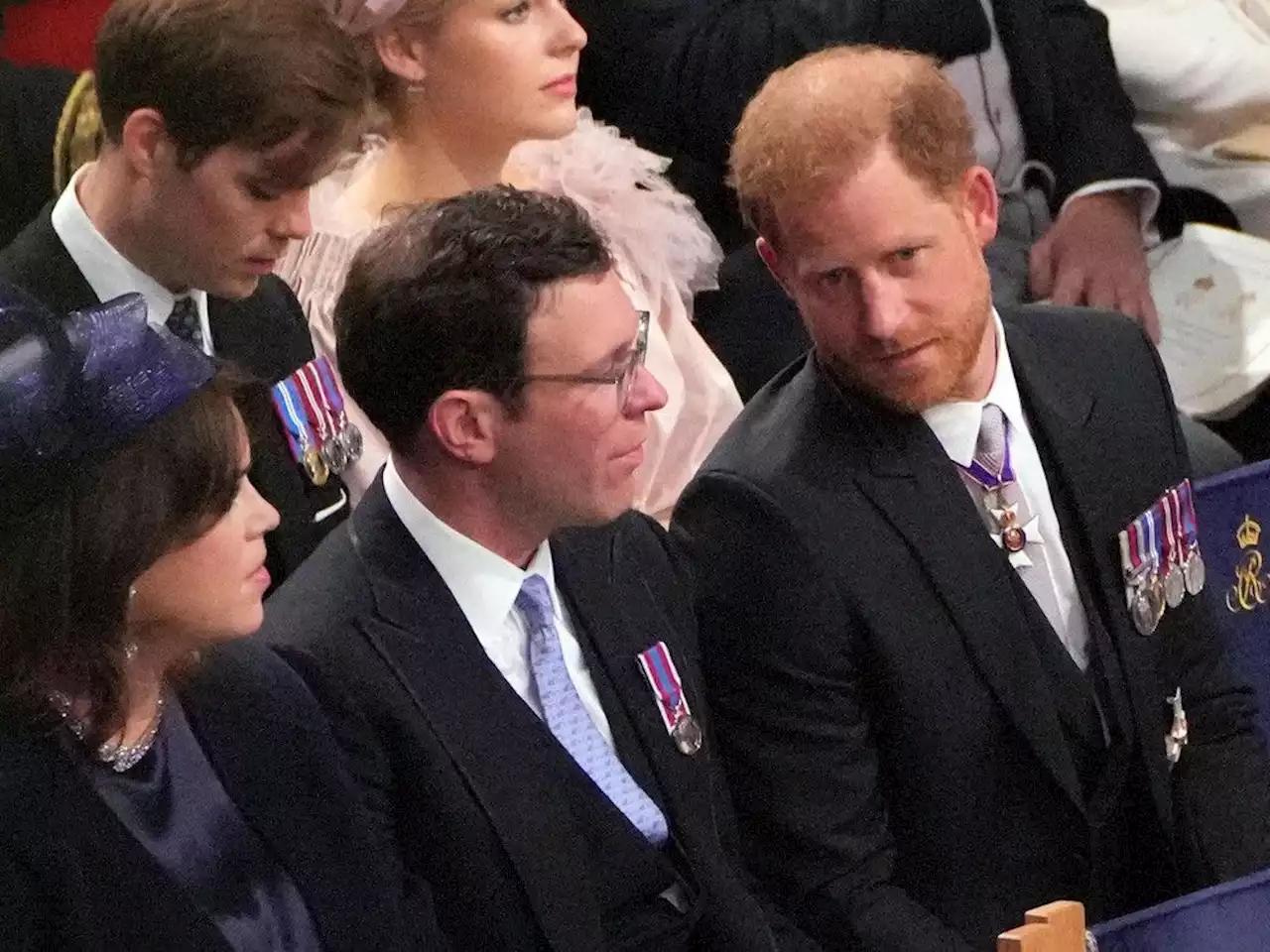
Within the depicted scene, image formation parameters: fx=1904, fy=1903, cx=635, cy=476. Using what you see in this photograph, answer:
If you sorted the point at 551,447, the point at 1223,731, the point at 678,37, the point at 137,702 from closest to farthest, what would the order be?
the point at 137,702, the point at 551,447, the point at 1223,731, the point at 678,37

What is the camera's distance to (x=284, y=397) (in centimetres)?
209

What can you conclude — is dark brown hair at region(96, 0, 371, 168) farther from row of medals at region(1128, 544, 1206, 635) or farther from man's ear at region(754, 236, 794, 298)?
row of medals at region(1128, 544, 1206, 635)

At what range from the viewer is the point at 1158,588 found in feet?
6.10

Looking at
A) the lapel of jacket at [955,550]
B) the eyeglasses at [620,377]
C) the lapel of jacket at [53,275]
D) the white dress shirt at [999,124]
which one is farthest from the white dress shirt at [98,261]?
the white dress shirt at [999,124]

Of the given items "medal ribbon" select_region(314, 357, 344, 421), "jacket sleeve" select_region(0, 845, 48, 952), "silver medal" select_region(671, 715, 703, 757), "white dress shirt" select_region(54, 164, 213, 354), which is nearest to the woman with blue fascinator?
"jacket sleeve" select_region(0, 845, 48, 952)

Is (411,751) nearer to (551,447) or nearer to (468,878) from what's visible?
(468,878)

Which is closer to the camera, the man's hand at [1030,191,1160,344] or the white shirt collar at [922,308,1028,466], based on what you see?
the white shirt collar at [922,308,1028,466]

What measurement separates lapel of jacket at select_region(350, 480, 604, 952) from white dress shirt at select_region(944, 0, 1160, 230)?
4.66 feet

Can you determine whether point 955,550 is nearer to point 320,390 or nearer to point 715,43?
point 320,390

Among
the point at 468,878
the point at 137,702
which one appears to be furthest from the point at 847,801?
the point at 137,702

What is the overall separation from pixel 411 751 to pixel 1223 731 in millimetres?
868

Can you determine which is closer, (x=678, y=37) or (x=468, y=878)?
(x=468, y=878)

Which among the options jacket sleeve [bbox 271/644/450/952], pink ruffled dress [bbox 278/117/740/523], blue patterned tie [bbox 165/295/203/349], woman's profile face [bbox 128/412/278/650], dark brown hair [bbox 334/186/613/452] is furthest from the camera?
pink ruffled dress [bbox 278/117/740/523]

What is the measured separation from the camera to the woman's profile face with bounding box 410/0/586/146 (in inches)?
89.3
